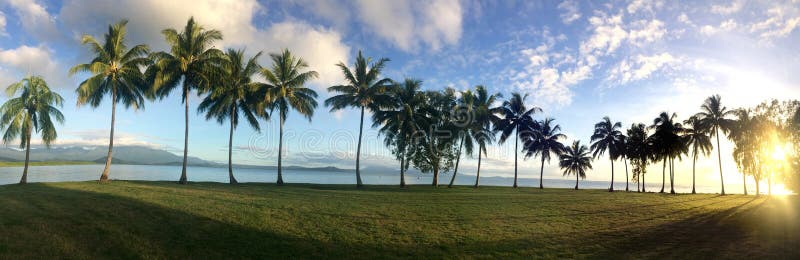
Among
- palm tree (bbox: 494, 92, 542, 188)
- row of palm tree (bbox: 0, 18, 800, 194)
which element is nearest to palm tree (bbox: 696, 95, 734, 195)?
row of palm tree (bbox: 0, 18, 800, 194)

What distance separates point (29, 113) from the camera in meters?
25.6

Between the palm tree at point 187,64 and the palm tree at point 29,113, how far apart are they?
6891mm

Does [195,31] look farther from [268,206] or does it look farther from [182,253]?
[182,253]

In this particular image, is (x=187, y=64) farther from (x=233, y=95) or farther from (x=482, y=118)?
(x=482, y=118)

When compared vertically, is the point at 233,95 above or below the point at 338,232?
above

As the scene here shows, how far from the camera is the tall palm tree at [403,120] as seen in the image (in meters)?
36.0

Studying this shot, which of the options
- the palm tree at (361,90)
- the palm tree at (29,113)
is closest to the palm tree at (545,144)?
the palm tree at (361,90)

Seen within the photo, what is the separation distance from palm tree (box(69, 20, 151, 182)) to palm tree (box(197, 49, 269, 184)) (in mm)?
5423

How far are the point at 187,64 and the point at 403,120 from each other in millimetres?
20940

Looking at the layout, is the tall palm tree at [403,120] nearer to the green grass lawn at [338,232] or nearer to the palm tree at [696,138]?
the green grass lawn at [338,232]

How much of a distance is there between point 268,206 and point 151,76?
21681 mm

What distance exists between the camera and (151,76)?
28.7 m

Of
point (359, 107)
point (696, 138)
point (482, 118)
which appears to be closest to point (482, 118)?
point (482, 118)

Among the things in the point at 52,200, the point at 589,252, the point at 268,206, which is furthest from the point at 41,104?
the point at 589,252
